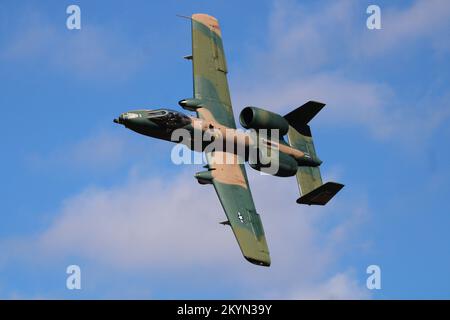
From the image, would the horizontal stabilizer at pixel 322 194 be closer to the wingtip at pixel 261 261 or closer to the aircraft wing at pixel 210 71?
the wingtip at pixel 261 261

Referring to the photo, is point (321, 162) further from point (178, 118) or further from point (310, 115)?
point (178, 118)

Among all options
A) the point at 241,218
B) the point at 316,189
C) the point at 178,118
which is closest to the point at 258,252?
the point at 241,218

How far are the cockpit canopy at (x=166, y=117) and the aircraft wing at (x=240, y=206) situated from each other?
9.19 feet

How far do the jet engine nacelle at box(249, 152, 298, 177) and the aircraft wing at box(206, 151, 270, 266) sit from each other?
5.36 ft

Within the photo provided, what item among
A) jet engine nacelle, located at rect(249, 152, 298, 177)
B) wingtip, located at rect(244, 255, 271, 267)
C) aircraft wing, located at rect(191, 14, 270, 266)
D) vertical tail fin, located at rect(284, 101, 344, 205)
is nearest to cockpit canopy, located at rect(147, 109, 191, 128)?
aircraft wing, located at rect(191, 14, 270, 266)

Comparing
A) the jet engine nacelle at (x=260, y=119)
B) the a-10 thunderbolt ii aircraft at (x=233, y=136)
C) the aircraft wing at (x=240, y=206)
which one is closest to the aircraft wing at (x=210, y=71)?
the a-10 thunderbolt ii aircraft at (x=233, y=136)

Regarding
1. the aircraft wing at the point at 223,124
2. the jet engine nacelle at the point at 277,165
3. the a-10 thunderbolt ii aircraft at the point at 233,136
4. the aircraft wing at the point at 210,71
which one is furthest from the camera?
the aircraft wing at the point at 210,71

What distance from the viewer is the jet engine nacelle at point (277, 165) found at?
57.4 m

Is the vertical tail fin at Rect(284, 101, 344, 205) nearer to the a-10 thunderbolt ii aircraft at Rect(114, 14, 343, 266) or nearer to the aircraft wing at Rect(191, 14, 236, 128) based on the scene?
the a-10 thunderbolt ii aircraft at Rect(114, 14, 343, 266)

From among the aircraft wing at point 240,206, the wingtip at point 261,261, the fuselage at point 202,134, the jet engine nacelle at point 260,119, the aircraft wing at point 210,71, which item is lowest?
the wingtip at point 261,261

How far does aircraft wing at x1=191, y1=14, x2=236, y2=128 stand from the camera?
190 ft

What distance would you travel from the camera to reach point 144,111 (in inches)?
2131

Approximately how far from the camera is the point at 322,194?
5497 centimetres
